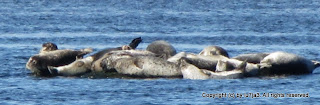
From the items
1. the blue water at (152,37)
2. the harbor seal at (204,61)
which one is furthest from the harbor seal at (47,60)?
the harbor seal at (204,61)

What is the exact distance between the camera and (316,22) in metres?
36.5

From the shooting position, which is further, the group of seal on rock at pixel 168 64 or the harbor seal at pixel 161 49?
the harbor seal at pixel 161 49

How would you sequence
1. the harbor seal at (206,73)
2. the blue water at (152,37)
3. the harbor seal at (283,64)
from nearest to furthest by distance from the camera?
1. the blue water at (152,37)
2. the harbor seal at (206,73)
3. the harbor seal at (283,64)

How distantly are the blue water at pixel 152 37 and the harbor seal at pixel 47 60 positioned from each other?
22 centimetres

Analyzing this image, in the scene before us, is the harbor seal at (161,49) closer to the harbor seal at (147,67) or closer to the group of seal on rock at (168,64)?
the group of seal on rock at (168,64)

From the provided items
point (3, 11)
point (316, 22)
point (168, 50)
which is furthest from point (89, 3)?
point (168, 50)

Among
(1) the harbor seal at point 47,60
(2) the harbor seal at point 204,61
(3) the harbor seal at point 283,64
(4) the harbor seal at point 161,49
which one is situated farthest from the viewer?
(4) the harbor seal at point 161,49

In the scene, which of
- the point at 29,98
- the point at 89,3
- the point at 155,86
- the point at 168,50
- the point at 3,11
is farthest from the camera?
the point at 89,3

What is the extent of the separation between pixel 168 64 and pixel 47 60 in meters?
2.73

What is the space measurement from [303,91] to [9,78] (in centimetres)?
608

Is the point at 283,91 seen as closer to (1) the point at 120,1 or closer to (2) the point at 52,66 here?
(2) the point at 52,66

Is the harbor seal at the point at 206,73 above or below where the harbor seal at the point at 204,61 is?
below

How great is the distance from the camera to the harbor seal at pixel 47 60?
65.5ft

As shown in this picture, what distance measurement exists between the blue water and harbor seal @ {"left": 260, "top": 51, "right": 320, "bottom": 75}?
362 millimetres
